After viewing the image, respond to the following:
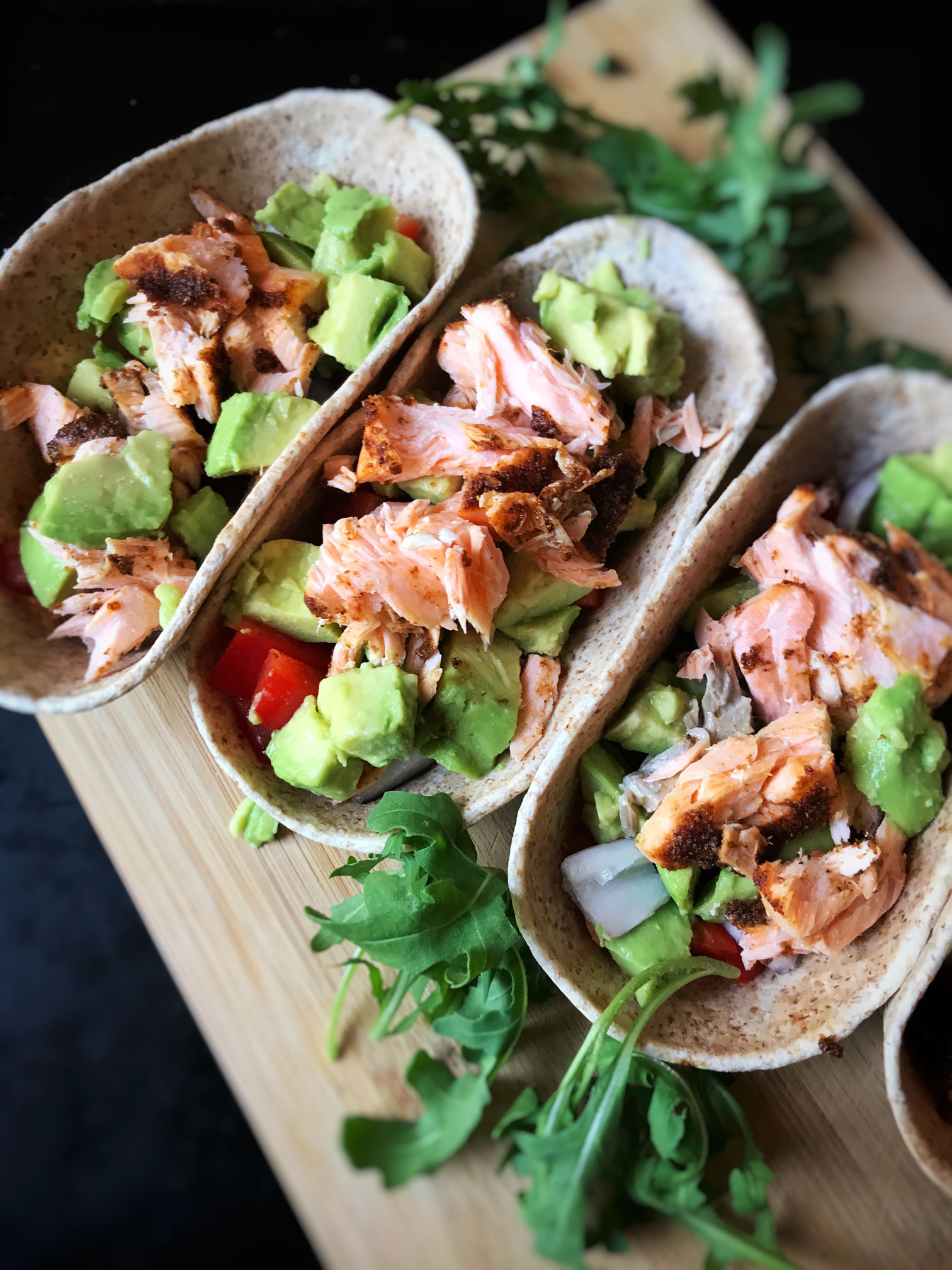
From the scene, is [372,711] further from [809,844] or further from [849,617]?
[849,617]

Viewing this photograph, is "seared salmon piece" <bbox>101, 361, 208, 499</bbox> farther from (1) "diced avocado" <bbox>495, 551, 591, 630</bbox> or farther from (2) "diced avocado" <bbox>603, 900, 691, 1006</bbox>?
(2) "diced avocado" <bbox>603, 900, 691, 1006</bbox>

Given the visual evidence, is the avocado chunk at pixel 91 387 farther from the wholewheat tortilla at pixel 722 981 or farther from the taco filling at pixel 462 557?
the wholewheat tortilla at pixel 722 981

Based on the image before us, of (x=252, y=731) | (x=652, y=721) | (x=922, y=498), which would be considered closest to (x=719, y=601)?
(x=652, y=721)

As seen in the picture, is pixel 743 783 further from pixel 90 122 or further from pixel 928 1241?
pixel 90 122

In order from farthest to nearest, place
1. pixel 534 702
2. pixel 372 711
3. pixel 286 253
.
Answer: pixel 286 253
pixel 534 702
pixel 372 711

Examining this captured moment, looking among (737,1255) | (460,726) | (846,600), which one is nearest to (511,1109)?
(737,1255)
